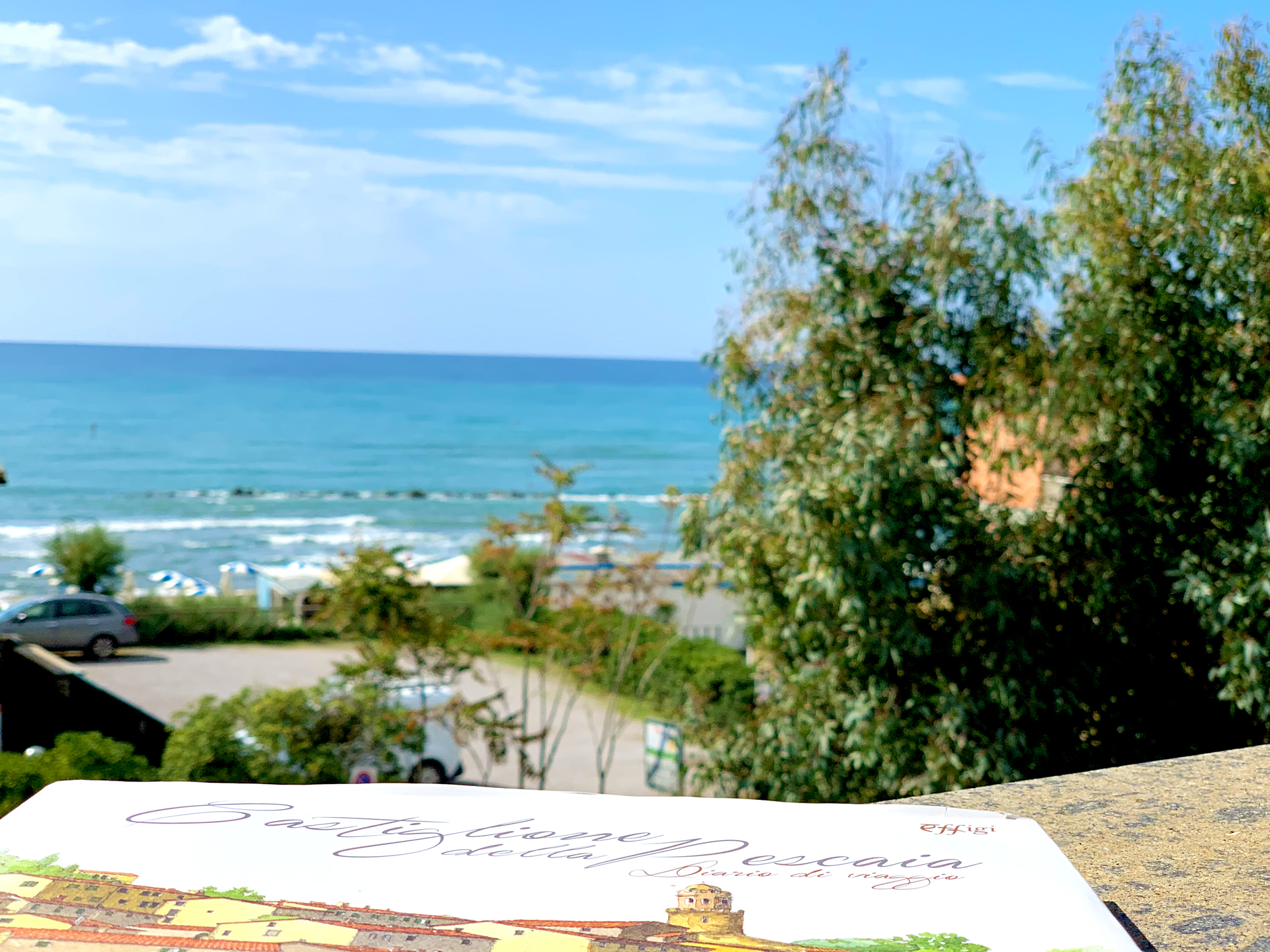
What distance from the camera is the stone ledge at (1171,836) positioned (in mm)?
1036

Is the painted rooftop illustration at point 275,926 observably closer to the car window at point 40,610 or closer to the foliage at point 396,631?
the foliage at point 396,631

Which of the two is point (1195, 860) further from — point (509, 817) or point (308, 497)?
point (308, 497)

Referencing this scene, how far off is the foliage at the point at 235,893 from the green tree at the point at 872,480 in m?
4.11

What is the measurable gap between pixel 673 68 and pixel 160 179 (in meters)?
90.1

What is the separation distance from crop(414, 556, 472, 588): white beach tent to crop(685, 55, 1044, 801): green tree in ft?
65.2

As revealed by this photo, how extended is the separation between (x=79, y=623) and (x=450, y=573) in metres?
7.96

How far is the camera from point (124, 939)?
63cm

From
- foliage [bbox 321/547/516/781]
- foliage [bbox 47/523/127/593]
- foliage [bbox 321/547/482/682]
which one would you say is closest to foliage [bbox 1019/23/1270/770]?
foliage [bbox 321/547/516/781]

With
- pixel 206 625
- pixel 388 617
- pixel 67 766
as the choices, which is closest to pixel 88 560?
pixel 206 625

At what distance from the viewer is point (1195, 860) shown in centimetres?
121

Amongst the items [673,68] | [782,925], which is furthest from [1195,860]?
[673,68]

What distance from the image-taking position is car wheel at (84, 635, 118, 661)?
24.2 m

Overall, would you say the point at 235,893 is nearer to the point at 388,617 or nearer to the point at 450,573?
the point at 388,617

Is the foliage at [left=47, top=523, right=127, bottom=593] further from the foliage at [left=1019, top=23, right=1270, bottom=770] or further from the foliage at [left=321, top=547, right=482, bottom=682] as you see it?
the foliage at [left=1019, top=23, right=1270, bottom=770]
